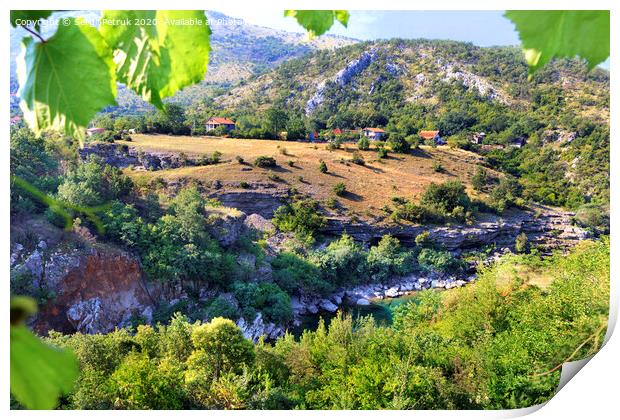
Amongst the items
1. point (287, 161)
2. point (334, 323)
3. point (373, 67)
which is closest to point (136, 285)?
point (334, 323)

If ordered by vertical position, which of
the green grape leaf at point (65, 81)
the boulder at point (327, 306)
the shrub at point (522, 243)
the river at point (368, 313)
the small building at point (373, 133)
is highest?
the green grape leaf at point (65, 81)

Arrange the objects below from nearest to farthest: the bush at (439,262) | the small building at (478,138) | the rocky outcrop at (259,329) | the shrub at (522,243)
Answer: the rocky outcrop at (259,329)
the shrub at (522,243)
the bush at (439,262)
the small building at (478,138)

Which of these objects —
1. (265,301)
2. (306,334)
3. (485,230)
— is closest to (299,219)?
(265,301)

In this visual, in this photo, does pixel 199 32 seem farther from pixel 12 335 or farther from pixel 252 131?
pixel 252 131

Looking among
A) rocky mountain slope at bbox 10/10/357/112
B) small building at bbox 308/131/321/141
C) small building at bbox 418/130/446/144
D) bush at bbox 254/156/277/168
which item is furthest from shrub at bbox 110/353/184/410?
small building at bbox 418/130/446/144

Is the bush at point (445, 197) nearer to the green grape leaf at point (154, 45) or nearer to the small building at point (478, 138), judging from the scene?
the small building at point (478, 138)

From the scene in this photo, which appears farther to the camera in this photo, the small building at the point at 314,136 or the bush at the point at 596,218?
the small building at the point at 314,136

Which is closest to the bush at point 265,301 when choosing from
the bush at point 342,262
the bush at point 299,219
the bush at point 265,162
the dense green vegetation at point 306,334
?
the dense green vegetation at point 306,334
